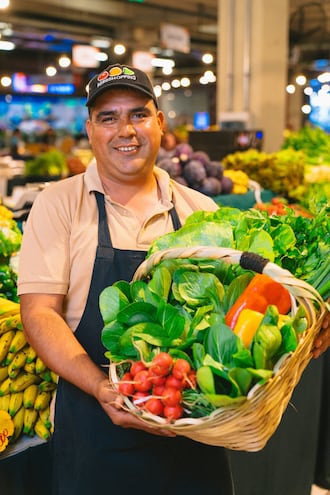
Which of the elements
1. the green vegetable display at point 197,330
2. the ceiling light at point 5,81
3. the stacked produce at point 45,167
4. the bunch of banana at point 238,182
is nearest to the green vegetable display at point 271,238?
the green vegetable display at point 197,330

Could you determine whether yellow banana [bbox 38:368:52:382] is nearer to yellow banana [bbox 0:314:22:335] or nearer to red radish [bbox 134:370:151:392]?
yellow banana [bbox 0:314:22:335]

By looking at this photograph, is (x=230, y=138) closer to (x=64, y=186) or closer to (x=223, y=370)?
(x=64, y=186)

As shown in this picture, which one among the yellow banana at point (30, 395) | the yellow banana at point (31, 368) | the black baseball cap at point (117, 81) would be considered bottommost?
the yellow banana at point (30, 395)

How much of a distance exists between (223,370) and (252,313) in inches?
6.5

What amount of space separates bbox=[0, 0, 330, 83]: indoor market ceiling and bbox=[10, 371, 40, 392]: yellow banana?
40.1 feet

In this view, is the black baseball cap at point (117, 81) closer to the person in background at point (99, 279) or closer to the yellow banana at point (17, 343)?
the person in background at point (99, 279)

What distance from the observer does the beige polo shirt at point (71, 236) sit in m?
1.79

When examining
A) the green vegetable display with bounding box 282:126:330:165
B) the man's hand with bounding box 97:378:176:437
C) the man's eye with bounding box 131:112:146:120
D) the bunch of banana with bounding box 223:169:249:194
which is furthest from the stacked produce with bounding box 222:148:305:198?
the man's hand with bounding box 97:378:176:437

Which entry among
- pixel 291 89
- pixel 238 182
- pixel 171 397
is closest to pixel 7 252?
pixel 171 397

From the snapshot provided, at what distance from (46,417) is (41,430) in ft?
0.15

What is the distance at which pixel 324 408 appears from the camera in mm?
3436

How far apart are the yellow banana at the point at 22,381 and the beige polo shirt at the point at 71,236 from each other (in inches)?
19.2

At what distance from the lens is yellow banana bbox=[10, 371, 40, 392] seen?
7.25ft

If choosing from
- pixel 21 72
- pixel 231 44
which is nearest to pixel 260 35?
pixel 231 44
